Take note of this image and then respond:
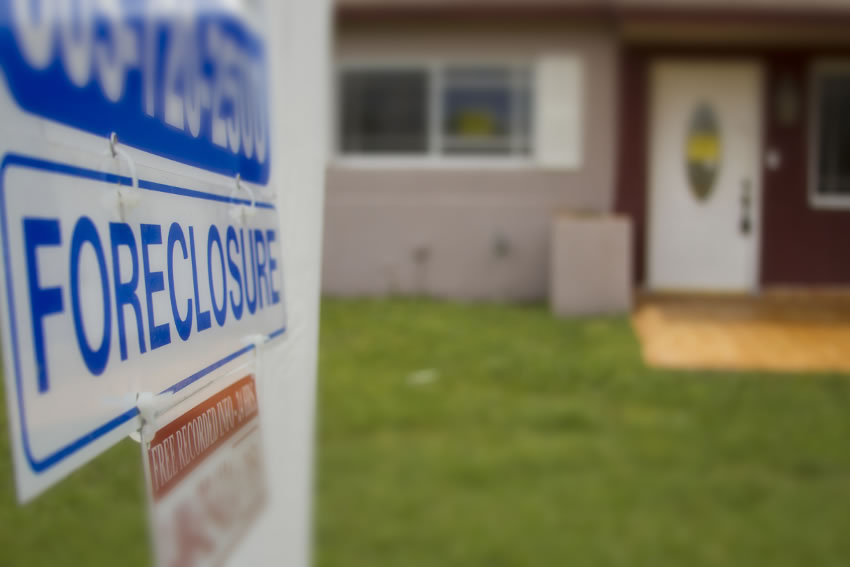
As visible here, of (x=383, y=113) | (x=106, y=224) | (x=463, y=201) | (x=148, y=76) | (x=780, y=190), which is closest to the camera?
(x=106, y=224)

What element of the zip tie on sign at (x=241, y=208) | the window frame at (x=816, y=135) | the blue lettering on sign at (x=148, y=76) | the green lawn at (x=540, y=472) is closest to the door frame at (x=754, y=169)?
the window frame at (x=816, y=135)

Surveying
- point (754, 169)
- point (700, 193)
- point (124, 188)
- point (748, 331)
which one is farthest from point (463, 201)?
point (124, 188)

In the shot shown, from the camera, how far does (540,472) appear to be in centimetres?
472

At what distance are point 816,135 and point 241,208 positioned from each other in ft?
32.9

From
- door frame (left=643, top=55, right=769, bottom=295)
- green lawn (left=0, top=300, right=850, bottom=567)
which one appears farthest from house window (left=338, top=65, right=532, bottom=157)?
green lawn (left=0, top=300, right=850, bottom=567)

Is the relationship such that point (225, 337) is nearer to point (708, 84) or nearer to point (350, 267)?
point (350, 267)


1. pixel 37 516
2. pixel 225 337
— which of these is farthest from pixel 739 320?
pixel 225 337

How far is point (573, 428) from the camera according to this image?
17.9 feet

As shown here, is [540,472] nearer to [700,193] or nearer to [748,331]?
[748,331]

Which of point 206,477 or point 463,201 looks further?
point 463,201

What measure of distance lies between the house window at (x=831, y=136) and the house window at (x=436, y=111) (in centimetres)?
324

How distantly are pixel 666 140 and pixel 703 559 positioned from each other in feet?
23.3

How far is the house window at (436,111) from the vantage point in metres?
10.1

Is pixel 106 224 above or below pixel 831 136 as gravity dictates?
below
